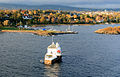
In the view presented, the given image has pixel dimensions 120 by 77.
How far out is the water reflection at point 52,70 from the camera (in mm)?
46344

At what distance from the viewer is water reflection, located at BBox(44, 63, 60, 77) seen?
46.3 meters

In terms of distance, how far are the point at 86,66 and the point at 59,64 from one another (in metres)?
5.96

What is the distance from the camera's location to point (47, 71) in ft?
158

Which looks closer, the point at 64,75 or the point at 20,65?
the point at 64,75

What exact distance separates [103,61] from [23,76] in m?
21.7

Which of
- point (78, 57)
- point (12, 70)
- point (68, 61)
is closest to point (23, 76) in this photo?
point (12, 70)

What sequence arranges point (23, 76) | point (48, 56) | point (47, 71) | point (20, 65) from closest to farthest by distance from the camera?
point (23, 76) → point (47, 71) → point (20, 65) → point (48, 56)

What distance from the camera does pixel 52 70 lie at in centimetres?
4894

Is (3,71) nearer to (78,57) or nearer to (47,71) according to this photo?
(47,71)

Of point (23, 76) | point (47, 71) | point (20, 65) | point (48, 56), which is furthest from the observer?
point (48, 56)

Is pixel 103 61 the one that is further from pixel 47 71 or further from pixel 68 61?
pixel 47 71

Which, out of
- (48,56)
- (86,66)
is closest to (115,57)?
(86,66)

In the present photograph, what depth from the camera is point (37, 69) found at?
161ft

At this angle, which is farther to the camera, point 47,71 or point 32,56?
point 32,56
